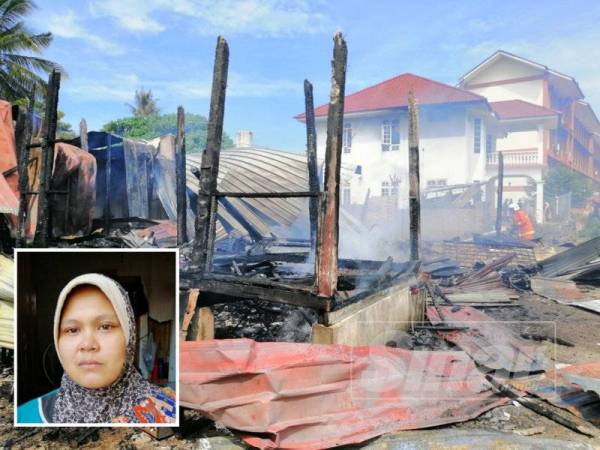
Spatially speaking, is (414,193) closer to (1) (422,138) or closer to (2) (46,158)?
(2) (46,158)

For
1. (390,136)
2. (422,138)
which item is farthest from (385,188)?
(422,138)

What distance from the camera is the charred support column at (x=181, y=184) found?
7.27 meters

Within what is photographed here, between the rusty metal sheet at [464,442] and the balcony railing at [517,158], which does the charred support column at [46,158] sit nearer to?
the rusty metal sheet at [464,442]

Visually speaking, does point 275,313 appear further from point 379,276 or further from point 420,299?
point 420,299

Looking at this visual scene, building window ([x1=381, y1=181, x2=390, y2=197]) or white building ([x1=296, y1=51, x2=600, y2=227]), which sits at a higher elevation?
white building ([x1=296, y1=51, x2=600, y2=227])

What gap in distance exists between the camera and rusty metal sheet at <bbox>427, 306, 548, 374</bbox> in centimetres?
467

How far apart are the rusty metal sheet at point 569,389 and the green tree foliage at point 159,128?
73.9 ft

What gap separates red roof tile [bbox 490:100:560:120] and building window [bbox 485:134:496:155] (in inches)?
54.7

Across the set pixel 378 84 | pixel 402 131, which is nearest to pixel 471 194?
pixel 402 131

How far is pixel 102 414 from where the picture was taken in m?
2.47

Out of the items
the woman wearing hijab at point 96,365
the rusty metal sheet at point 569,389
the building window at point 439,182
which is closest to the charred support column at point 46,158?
the woman wearing hijab at point 96,365

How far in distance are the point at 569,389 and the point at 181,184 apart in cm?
625

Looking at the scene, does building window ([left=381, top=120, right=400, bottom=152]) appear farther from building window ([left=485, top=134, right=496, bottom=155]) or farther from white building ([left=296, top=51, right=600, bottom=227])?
building window ([left=485, top=134, right=496, bottom=155])

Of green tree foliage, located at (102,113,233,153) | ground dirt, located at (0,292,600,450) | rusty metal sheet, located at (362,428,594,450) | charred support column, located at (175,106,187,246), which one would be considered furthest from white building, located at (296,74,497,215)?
rusty metal sheet, located at (362,428,594,450)
